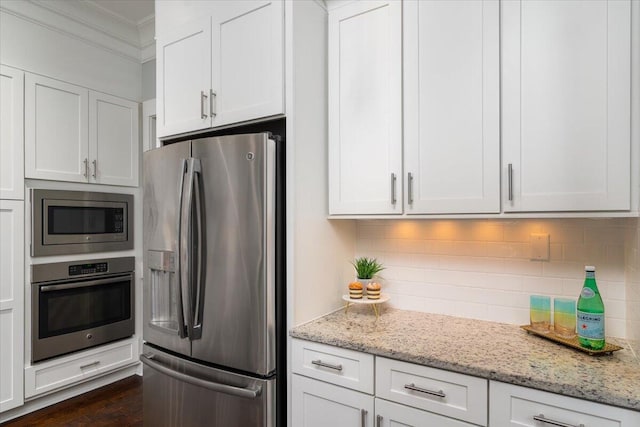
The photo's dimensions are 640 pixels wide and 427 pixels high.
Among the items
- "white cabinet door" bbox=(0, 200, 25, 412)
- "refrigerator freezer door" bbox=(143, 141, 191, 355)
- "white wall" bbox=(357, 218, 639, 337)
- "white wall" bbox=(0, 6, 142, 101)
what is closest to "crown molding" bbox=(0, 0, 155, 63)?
"white wall" bbox=(0, 6, 142, 101)

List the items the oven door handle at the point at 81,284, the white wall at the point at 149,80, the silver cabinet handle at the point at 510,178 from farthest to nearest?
1. the white wall at the point at 149,80
2. the oven door handle at the point at 81,284
3. the silver cabinet handle at the point at 510,178

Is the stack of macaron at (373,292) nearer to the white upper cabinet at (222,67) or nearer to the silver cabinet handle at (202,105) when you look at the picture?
the white upper cabinet at (222,67)

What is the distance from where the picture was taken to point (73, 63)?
295 cm

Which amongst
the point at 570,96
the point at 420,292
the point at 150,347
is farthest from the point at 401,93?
the point at 150,347

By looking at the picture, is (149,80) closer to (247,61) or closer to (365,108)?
(247,61)

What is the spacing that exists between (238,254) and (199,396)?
0.72m

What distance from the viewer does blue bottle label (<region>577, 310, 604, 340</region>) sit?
4.45 feet

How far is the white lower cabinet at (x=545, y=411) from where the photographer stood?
43.2 inches

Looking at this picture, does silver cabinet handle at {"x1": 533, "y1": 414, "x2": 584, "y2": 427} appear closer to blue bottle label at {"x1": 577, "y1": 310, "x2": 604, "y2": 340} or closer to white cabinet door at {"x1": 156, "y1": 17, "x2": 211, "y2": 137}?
blue bottle label at {"x1": 577, "y1": 310, "x2": 604, "y2": 340}

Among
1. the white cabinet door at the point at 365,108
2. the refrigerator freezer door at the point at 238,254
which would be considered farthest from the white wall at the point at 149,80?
the white cabinet door at the point at 365,108

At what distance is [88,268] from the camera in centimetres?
297

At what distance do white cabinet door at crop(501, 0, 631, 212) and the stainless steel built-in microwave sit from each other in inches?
115

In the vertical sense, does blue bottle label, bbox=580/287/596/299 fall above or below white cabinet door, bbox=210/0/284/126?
below

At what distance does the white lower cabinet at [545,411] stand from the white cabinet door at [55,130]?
305 centimetres
